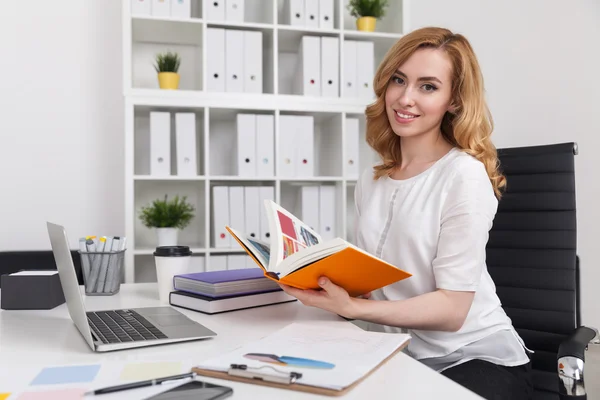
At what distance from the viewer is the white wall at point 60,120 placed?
263 cm

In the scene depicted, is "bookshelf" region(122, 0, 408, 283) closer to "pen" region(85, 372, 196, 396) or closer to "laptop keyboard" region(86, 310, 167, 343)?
"laptop keyboard" region(86, 310, 167, 343)

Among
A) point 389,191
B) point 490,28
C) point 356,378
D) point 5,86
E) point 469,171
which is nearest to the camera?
point 356,378

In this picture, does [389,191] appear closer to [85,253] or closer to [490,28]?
[85,253]

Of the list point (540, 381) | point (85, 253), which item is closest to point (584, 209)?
point (540, 381)

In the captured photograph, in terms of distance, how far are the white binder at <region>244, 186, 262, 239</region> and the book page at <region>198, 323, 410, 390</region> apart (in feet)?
5.44

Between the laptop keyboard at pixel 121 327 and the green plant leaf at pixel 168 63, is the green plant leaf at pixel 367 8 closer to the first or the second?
the green plant leaf at pixel 168 63

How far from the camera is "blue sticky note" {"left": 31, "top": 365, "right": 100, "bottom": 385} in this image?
749 millimetres

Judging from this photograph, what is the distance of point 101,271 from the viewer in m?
1.43

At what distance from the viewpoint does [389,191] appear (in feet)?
4.63

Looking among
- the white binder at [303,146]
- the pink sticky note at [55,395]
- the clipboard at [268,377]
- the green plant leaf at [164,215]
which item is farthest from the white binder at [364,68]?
the pink sticky note at [55,395]

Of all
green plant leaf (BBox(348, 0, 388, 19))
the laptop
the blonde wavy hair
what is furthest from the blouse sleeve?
green plant leaf (BBox(348, 0, 388, 19))

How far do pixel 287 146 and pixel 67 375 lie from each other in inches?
77.9

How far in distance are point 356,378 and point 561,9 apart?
110 inches

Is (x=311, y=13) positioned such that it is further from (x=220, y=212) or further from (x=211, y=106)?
(x=220, y=212)
